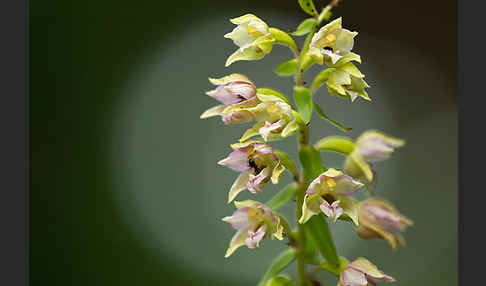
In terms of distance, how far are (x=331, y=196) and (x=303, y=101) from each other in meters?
0.36

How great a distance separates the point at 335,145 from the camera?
193cm

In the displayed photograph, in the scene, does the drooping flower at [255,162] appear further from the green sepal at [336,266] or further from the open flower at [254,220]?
the green sepal at [336,266]

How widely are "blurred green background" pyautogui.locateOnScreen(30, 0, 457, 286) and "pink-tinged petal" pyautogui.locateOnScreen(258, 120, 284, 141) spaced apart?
5171 mm

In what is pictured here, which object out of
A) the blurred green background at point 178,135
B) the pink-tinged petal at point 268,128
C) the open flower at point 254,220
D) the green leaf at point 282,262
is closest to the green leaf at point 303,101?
the pink-tinged petal at point 268,128

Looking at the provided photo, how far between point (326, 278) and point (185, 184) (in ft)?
10.2

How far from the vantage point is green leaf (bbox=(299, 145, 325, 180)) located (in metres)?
1.75

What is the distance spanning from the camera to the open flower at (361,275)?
1.69 m

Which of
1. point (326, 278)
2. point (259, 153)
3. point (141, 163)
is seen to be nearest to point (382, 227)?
point (259, 153)

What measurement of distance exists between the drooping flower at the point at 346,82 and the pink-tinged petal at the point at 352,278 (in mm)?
637

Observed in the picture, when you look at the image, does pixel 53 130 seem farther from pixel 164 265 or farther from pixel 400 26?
pixel 400 26

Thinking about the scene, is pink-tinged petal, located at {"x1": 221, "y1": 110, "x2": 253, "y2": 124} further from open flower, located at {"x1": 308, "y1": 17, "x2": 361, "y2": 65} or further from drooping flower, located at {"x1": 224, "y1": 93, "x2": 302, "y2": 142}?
open flower, located at {"x1": 308, "y1": 17, "x2": 361, "y2": 65}

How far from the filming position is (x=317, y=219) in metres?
1.74

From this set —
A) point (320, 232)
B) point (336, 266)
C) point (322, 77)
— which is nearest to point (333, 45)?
point (322, 77)

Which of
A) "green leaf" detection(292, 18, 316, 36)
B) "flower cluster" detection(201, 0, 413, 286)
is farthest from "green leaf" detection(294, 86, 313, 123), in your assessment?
"green leaf" detection(292, 18, 316, 36)
